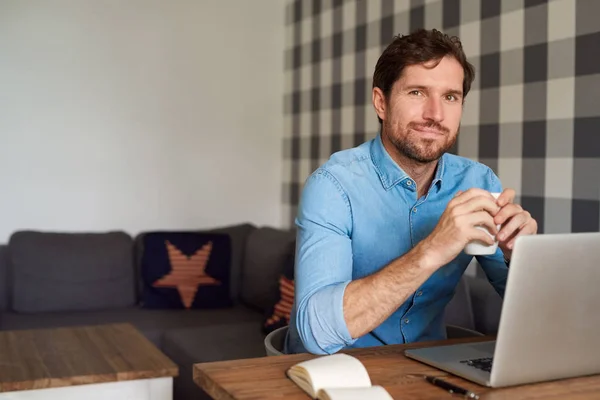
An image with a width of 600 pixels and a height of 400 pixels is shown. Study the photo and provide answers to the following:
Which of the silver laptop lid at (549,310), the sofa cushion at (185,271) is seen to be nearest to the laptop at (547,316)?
the silver laptop lid at (549,310)

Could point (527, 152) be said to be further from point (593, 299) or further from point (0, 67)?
point (0, 67)

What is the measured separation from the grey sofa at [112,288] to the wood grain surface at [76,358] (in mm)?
643

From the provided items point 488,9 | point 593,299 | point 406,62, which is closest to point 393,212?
point 406,62

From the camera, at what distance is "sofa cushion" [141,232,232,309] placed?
3611 mm

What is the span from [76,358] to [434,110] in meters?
1.35

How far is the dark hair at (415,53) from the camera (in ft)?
5.13

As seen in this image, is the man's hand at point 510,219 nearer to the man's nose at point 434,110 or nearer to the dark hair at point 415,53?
the man's nose at point 434,110

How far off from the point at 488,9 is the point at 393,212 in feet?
4.78

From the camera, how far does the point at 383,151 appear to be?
1.66m

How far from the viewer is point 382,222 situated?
1.61 metres

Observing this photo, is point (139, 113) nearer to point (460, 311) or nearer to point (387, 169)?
point (460, 311)

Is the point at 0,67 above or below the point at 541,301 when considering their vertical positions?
above

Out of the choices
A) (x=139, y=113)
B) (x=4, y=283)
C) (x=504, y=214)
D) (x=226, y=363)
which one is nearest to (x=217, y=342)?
(x=4, y=283)

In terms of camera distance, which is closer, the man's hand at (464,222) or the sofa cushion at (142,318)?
the man's hand at (464,222)
